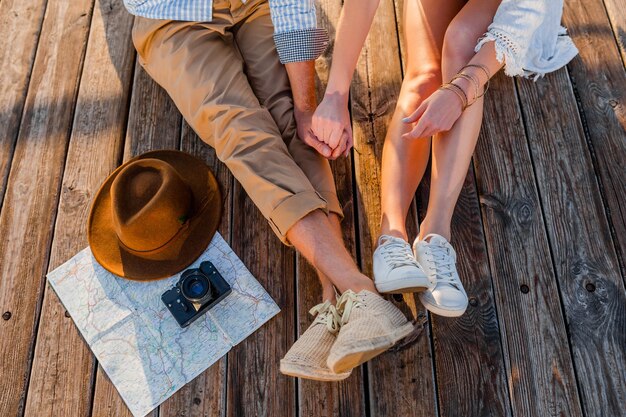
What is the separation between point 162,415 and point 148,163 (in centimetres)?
65

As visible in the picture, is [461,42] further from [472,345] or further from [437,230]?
[472,345]

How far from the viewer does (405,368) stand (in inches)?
54.0

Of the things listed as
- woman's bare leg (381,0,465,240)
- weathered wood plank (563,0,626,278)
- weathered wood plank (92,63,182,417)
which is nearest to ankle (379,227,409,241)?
woman's bare leg (381,0,465,240)

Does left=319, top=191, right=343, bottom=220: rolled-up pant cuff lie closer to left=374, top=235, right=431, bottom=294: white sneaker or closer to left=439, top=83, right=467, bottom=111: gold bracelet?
left=374, top=235, right=431, bottom=294: white sneaker

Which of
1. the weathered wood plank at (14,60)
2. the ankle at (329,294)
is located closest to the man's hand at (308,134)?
the ankle at (329,294)

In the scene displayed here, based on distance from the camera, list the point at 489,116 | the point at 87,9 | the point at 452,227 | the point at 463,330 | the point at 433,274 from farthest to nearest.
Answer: the point at 87,9 → the point at 489,116 → the point at 452,227 → the point at 463,330 → the point at 433,274

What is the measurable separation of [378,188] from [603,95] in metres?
0.80

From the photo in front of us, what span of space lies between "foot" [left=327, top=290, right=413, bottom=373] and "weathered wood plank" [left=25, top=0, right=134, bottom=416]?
716mm

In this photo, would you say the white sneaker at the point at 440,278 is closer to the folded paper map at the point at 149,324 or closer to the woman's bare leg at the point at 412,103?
the woman's bare leg at the point at 412,103

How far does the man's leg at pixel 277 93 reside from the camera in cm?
144

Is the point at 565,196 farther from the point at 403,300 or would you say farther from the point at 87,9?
the point at 87,9

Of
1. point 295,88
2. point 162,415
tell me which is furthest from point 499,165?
point 162,415

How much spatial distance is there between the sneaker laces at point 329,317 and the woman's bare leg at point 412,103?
0.85 ft

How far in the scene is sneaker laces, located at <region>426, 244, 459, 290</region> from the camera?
4.27ft
